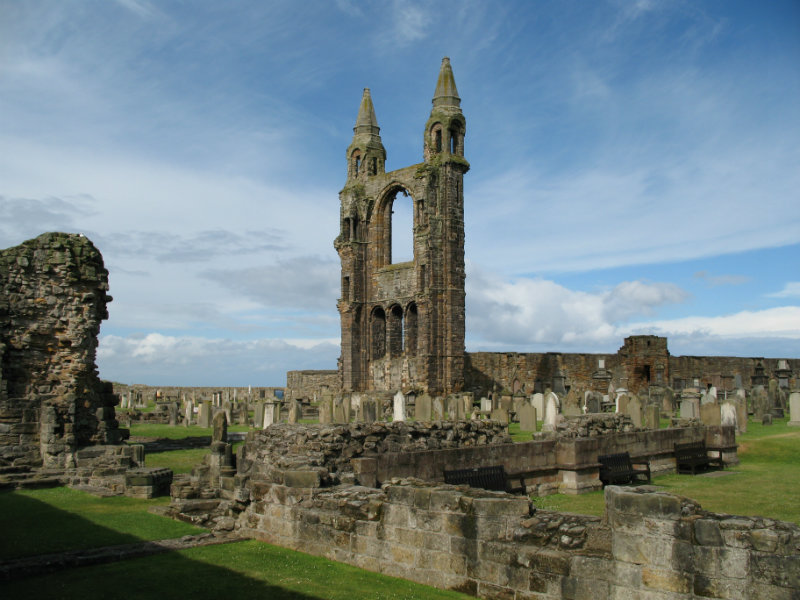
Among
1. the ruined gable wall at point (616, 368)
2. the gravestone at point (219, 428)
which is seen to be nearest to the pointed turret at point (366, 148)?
the ruined gable wall at point (616, 368)

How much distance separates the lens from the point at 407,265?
39906mm

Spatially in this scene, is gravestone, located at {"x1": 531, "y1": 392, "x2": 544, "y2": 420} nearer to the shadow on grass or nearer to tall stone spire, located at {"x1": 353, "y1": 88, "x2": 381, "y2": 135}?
the shadow on grass

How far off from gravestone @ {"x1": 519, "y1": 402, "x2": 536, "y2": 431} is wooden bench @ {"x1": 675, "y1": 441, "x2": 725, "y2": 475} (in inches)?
248

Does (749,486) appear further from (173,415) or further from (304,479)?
(173,415)

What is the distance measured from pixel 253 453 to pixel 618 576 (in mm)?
6787

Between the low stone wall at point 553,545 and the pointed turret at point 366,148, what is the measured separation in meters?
35.8

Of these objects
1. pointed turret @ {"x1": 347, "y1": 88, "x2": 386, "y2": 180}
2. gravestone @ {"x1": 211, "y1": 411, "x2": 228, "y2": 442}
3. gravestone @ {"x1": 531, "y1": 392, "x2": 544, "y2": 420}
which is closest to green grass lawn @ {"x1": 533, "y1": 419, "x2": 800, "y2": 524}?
gravestone @ {"x1": 211, "y1": 411, "x2": 228, "y2": 442}

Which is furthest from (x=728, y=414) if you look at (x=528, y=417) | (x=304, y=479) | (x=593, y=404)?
(x=304, y=479)

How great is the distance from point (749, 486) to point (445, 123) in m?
28.4

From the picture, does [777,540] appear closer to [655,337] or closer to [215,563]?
[215,563]

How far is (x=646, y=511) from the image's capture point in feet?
18.9

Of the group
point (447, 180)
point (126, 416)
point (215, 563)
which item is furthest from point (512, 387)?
point (215, 563)

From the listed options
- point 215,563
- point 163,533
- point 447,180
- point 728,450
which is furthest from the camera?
point 447,180

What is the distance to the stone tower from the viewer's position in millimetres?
37781
